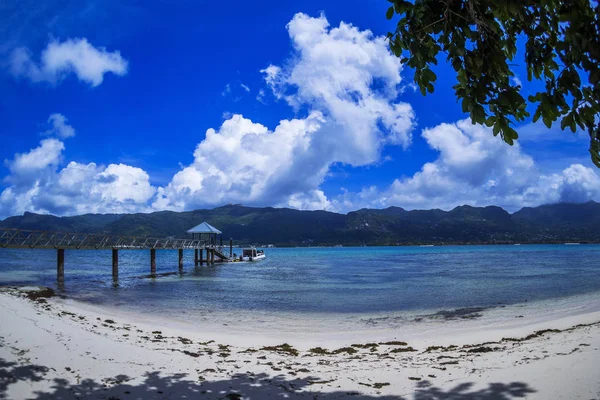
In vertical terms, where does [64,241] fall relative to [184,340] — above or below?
above

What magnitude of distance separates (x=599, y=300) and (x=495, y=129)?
24724mm

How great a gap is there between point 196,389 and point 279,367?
2795mm

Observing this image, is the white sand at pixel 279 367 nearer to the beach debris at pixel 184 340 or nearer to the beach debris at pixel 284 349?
the beach debris at pixel 184 340

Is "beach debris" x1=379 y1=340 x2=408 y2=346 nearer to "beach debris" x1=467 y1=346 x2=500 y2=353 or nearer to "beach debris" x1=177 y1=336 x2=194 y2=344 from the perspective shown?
"beach debris" x1=467 y1=346 x2=500 y2=353

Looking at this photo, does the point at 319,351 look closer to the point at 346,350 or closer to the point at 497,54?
the point at 346,350

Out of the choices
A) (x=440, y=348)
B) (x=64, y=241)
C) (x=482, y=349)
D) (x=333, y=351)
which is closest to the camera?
(x=482, y=349)

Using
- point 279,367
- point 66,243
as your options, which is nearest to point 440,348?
point 279,367

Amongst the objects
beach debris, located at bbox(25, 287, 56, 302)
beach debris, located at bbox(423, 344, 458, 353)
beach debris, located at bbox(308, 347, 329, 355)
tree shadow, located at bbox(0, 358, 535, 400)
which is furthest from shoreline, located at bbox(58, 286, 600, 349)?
tree shadow, located at bbox(0, 358, 535, 400)

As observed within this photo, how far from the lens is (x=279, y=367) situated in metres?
9.21

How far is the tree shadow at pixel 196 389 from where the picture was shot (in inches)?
241

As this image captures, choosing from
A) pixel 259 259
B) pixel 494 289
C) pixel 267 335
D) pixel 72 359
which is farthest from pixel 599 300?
pixel 259 259

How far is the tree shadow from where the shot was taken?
6.12 meters

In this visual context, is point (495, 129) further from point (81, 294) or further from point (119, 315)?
point (81, 294)

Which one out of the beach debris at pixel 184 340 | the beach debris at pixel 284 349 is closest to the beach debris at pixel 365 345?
the beach debris at pixel 284 349
